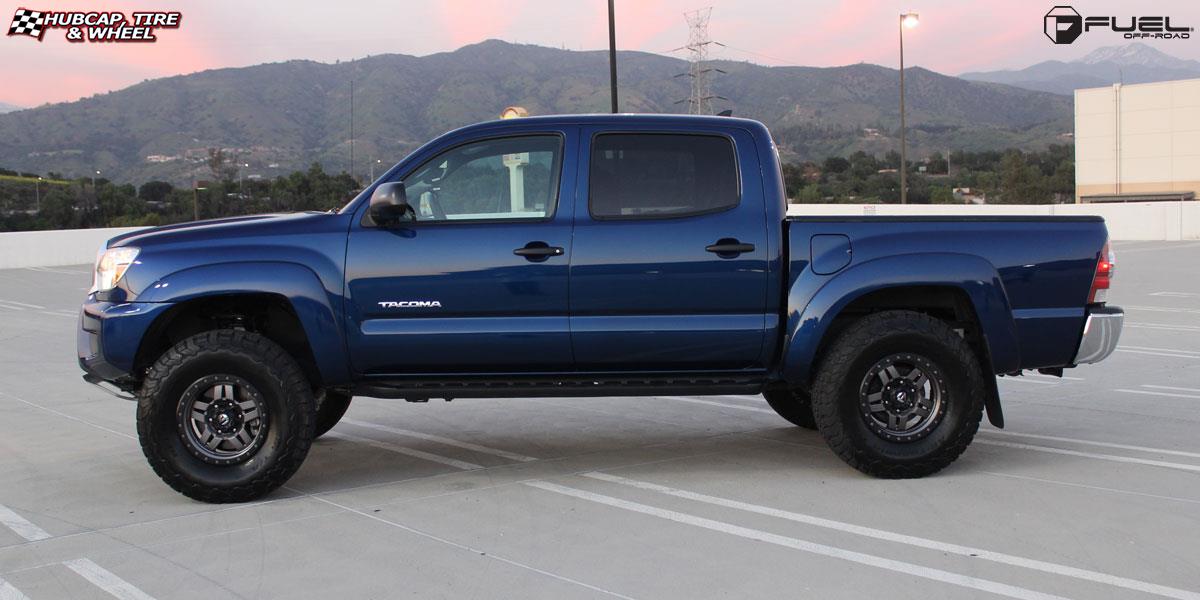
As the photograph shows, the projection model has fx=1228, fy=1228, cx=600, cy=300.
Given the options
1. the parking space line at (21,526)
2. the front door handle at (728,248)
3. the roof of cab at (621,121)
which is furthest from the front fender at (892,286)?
the parking space line at (21,526)

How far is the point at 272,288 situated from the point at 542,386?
1510mm

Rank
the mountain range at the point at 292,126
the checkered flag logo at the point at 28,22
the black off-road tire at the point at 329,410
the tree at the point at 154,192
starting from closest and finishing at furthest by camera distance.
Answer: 1. the black off-road tire at the point at 329,410
2. the checkered flag logo at the point at 28,22
3. the tree at the point at 154,192
4. the mountain range at the point at 292,126

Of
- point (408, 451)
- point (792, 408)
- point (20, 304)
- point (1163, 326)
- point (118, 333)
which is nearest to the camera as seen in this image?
point (118, 333)

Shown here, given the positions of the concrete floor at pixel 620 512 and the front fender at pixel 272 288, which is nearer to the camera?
the concrete floor at pixel 620 512

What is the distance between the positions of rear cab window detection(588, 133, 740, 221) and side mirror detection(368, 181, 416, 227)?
A: 101 cm

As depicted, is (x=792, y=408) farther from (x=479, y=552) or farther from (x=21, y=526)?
(x=21, y=526)

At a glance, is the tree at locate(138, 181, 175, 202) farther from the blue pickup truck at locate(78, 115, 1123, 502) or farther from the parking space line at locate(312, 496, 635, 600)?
the parking space line at locate(312, 496, 635, 600)

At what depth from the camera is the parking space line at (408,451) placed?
7.28m

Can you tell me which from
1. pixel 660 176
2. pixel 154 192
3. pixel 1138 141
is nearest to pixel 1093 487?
pixel 660 176

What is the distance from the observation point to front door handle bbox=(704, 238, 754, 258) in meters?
6.52

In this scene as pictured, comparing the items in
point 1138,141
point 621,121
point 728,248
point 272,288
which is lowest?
point 272,288

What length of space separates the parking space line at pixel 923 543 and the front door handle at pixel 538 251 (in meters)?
1.29

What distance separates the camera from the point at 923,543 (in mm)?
5426

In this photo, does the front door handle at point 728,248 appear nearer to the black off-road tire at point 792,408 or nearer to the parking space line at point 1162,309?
the black off-road tire at point 792,408
